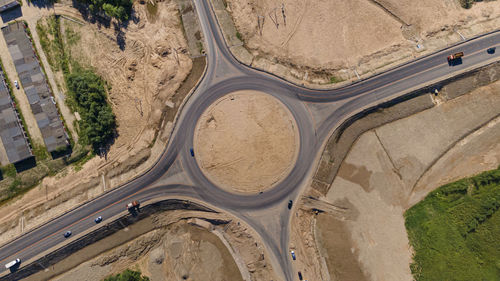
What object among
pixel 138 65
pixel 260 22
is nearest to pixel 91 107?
pixel 138 65

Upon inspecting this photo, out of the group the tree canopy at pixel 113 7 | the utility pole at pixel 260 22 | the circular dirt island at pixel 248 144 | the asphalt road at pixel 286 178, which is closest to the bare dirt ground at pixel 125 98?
the tree canopy at pixel 113 7

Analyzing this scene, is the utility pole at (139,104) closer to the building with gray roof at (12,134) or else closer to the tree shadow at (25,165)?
the building with gray roof at (12,134)

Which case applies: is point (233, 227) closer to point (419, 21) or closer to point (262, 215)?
point (262, 215)

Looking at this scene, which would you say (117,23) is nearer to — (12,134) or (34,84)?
(34,84)

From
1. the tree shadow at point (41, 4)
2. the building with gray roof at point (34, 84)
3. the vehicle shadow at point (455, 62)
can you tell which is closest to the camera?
the vehicle shadow at point (455, 62)

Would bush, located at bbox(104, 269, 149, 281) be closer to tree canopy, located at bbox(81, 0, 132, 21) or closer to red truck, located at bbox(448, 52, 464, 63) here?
tree canopy, located at bbox(81, 0, 132, 21)

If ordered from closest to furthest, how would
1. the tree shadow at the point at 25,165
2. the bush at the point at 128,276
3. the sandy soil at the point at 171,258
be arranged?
the bush at the point at 128,276
the sandy soil at the point at 171,258
the tree shadow at the point at 25,165

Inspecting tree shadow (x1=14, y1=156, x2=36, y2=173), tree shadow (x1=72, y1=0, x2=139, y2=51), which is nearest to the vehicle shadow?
tree shadow (x1=72, y1=0, x2=139, y2=51)
